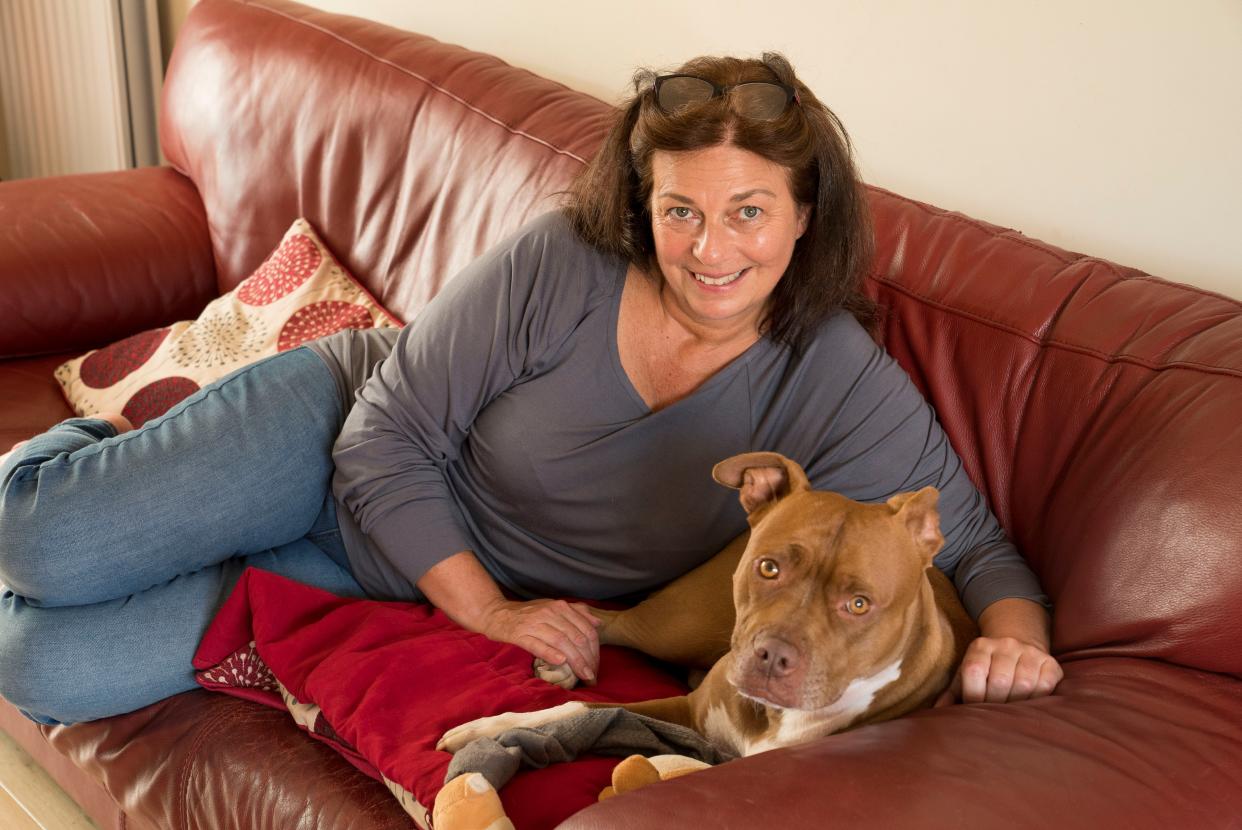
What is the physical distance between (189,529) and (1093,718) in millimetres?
1304

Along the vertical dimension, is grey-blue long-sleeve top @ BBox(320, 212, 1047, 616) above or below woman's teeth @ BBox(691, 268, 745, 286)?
below

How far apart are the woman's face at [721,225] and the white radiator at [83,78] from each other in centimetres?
286

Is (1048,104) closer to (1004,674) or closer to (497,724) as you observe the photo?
(1004,674)

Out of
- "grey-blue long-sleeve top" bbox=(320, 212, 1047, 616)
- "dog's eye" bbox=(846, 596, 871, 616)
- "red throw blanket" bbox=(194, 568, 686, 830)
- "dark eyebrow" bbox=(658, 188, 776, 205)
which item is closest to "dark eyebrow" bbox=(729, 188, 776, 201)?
"dark eyebrow" bbox=(658, 188, 776, 205)

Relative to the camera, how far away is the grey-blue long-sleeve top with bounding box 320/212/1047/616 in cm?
198

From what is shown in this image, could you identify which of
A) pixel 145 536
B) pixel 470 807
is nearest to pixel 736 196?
pixel 470 807

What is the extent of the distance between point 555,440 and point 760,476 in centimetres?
45

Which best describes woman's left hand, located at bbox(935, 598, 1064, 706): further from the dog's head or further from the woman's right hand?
the woman's right hand

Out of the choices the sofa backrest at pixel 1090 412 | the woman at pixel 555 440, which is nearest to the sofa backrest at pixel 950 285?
the sofa backrest at pixel 1090 412

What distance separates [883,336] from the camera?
2.10 meters

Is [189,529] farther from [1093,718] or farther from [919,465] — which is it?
[1093,718]

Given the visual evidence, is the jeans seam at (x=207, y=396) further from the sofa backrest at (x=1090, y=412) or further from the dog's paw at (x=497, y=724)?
the sofa backrest at (x=1090, y=412)

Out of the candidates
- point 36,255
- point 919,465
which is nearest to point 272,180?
point 36,255

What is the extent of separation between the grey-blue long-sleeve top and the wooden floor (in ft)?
2.43
